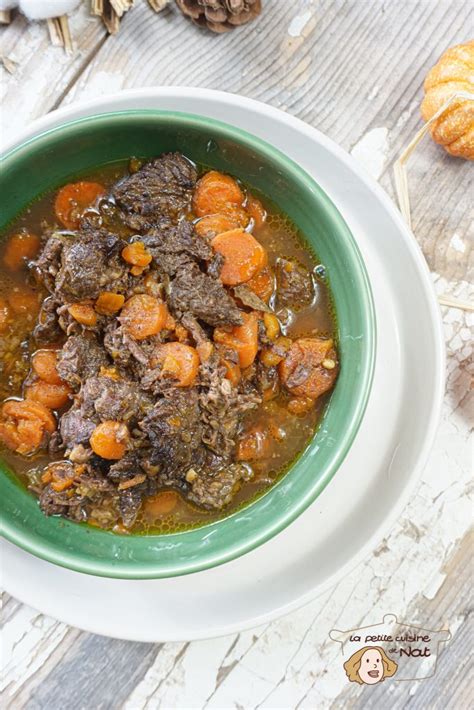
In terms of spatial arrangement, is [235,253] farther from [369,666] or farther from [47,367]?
[369,666]

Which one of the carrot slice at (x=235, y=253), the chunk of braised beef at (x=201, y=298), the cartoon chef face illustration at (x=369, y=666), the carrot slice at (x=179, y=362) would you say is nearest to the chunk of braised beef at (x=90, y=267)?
the chunk of braised beef at (x=201, y=298)

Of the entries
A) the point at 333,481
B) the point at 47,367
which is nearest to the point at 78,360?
the point at 47,367

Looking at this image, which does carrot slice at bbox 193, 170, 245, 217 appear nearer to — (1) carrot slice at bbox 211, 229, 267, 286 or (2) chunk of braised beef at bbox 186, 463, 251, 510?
(1) carrot slice at bbox 211, 229, 267, 286

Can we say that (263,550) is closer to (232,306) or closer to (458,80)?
(232,306)

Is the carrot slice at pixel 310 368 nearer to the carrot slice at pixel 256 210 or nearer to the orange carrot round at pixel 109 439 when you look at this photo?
the carrot slice at pixel 256 210

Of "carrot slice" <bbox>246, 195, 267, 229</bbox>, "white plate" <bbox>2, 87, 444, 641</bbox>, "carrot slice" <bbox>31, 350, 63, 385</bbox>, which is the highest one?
"carrot slice" <bbox>246, 195, 267, 229</bbox>

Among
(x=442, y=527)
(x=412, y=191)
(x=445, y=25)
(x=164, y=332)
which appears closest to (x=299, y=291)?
(x=164, y=332)

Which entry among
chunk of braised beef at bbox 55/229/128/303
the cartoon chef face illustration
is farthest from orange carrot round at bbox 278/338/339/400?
the cartoon chef face illustration
